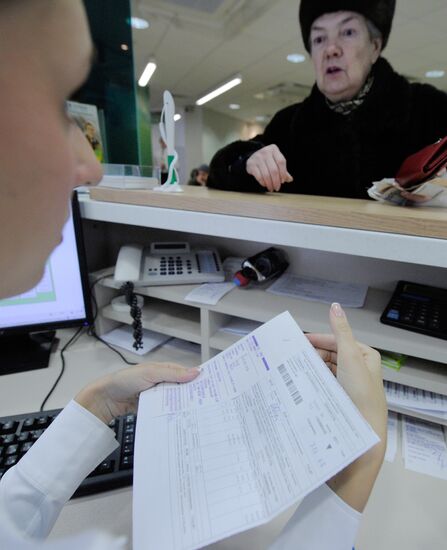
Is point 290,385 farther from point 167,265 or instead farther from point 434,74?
point 434,74

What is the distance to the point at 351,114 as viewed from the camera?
128 cm

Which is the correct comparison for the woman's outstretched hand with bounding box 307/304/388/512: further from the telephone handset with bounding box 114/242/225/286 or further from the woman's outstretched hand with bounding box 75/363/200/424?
the telephone handset with bounding box 114/242/225/286

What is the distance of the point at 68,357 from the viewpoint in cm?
83

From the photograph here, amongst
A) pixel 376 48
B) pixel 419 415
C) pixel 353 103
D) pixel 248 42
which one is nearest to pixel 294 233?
pixel 419 415

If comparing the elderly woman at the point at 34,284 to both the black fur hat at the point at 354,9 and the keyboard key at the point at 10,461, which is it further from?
the black fur hat at the point at 354,9

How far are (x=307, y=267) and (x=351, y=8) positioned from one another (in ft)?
4.07

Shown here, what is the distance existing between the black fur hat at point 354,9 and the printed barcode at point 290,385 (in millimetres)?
1580

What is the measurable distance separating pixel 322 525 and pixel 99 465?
0.36m

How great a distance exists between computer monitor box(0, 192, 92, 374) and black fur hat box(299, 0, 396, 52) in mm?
1383

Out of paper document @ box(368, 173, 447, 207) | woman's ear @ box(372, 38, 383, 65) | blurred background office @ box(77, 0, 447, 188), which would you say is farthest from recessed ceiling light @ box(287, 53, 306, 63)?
paper document @ box(368, 173, 447, 207)

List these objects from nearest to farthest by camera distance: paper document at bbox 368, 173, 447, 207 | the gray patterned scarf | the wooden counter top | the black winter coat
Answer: the wooden counter top
paper document at bbox 368, 173, 447, 207
the black winter coat
the gray patterned scarf

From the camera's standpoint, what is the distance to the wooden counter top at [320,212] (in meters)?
0.46

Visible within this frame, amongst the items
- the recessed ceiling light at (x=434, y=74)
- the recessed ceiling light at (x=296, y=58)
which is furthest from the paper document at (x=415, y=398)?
the recessed ceiling light at (x=434, y=74)

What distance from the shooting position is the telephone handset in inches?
29.9
